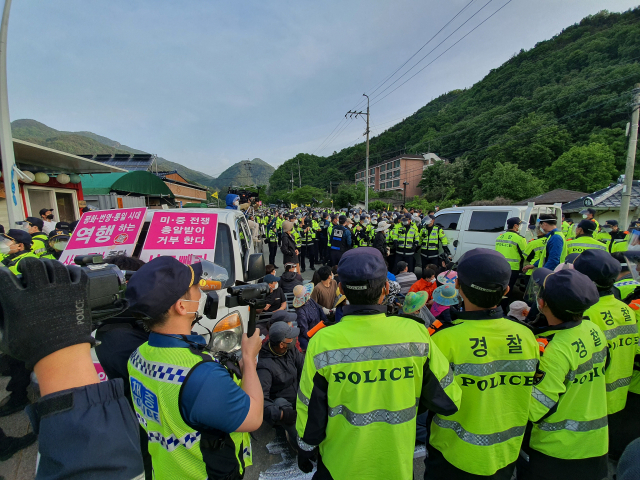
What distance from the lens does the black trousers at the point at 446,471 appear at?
5.41 ft

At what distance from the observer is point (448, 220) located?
Answer: 9.31m

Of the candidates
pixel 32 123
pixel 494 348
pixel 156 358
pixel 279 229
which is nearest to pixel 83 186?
pixel 279 229

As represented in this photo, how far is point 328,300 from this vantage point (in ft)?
15.7

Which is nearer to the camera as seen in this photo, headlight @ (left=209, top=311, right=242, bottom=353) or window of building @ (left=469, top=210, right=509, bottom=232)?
headlight @ (left=209, top=311, right=242, bottom=353)

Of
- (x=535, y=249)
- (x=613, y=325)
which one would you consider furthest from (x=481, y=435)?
(x=535, y=249)

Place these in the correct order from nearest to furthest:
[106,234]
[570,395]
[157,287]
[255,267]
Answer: [157,287]
[570,395]
[255,267]
[106,234]

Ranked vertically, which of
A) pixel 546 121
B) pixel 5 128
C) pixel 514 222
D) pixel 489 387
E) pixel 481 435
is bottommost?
pixel 481 435

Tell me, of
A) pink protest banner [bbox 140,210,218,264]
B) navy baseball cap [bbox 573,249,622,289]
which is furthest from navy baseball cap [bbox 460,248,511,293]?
pink protest banner [bbox 140,210,218,264]

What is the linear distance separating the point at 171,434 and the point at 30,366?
68 cm

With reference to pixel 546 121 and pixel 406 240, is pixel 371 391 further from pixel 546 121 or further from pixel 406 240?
pixel 546 121

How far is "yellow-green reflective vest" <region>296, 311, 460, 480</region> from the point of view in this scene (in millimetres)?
1418

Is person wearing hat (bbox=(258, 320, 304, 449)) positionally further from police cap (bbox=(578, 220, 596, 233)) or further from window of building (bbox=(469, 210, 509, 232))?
window of building (bbox=(469, 210, 509, 232))

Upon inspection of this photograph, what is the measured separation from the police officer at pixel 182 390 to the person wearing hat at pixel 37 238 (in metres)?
4.15

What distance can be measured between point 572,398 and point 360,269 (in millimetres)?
1556
